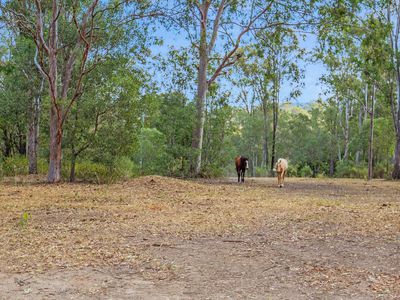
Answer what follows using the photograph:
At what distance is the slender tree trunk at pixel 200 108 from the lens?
22203 mm

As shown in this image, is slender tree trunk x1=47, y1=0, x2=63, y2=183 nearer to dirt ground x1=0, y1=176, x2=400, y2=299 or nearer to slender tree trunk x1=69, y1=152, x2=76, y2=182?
slender tree trunk x1=69, y1=152, x2=76, y2=182

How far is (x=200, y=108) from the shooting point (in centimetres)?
2272

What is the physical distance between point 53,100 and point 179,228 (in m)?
10.2

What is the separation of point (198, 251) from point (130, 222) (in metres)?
2.48

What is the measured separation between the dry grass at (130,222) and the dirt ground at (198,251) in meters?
0.02

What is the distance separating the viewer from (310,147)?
52719mm

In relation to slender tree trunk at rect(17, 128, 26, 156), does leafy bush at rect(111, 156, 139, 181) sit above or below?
below

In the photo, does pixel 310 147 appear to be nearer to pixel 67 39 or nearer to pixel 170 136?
pixel 170 136

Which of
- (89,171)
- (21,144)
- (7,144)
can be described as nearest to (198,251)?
(89,171)

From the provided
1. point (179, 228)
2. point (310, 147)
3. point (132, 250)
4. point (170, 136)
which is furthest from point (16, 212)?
point (310, 147)

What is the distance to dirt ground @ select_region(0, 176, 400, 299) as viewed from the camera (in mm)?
4516

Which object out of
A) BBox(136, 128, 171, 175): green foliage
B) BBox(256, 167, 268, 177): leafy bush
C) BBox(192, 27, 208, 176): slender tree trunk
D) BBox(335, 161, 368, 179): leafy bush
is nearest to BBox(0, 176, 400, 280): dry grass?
BBox(136, 128, 171, 175): green foliage

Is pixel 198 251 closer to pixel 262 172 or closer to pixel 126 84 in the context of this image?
pixel 126 84

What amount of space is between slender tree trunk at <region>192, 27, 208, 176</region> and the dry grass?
928cm
